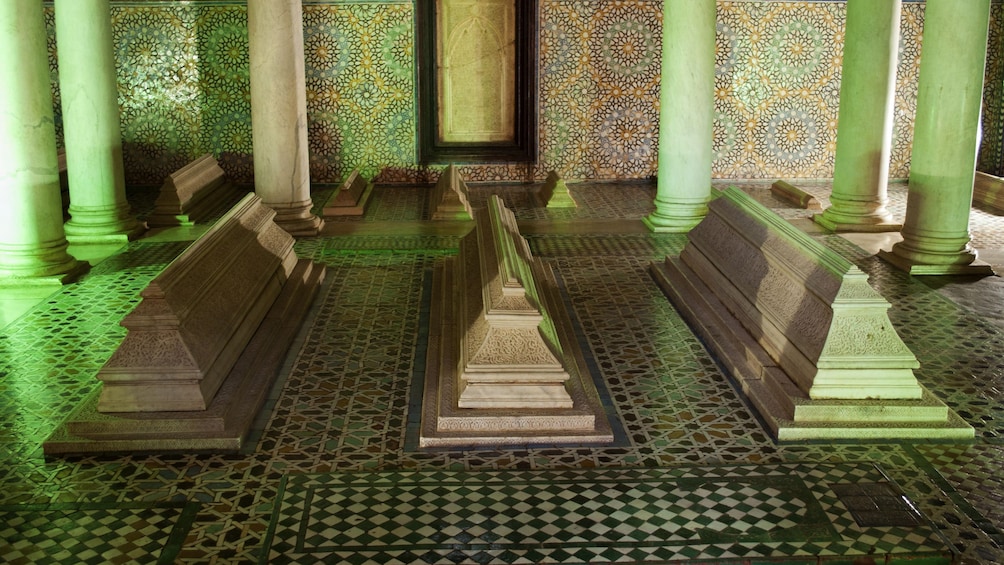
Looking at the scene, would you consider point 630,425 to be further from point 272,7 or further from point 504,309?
point 272,7

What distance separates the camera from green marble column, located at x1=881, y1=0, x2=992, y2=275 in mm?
7473

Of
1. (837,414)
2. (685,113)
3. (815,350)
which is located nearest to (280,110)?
(685,113)

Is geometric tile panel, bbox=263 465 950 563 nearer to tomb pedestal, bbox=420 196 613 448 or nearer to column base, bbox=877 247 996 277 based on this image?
tomb pedestal, bbox=420 196 613 448

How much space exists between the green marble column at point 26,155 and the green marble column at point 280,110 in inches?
67.9

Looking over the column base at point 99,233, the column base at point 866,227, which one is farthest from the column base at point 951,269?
the column base at point 99,233

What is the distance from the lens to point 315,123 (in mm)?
11359

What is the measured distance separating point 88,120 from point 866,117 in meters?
6.24

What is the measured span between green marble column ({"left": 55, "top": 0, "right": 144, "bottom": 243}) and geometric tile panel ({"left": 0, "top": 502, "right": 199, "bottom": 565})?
4798 mm

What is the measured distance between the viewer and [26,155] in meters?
7.30

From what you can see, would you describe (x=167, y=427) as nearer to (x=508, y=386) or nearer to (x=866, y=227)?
(x=508, y=386)

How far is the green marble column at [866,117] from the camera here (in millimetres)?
8883

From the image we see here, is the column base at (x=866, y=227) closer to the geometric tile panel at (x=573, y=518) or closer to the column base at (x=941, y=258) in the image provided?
the column base at (x=941, y=258)

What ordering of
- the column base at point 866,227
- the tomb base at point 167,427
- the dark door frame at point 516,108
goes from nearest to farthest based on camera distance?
the tomb base at point 167,427
the column base at point 866,227
the dark door frame at point 516,108

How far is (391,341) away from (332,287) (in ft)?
4.28
